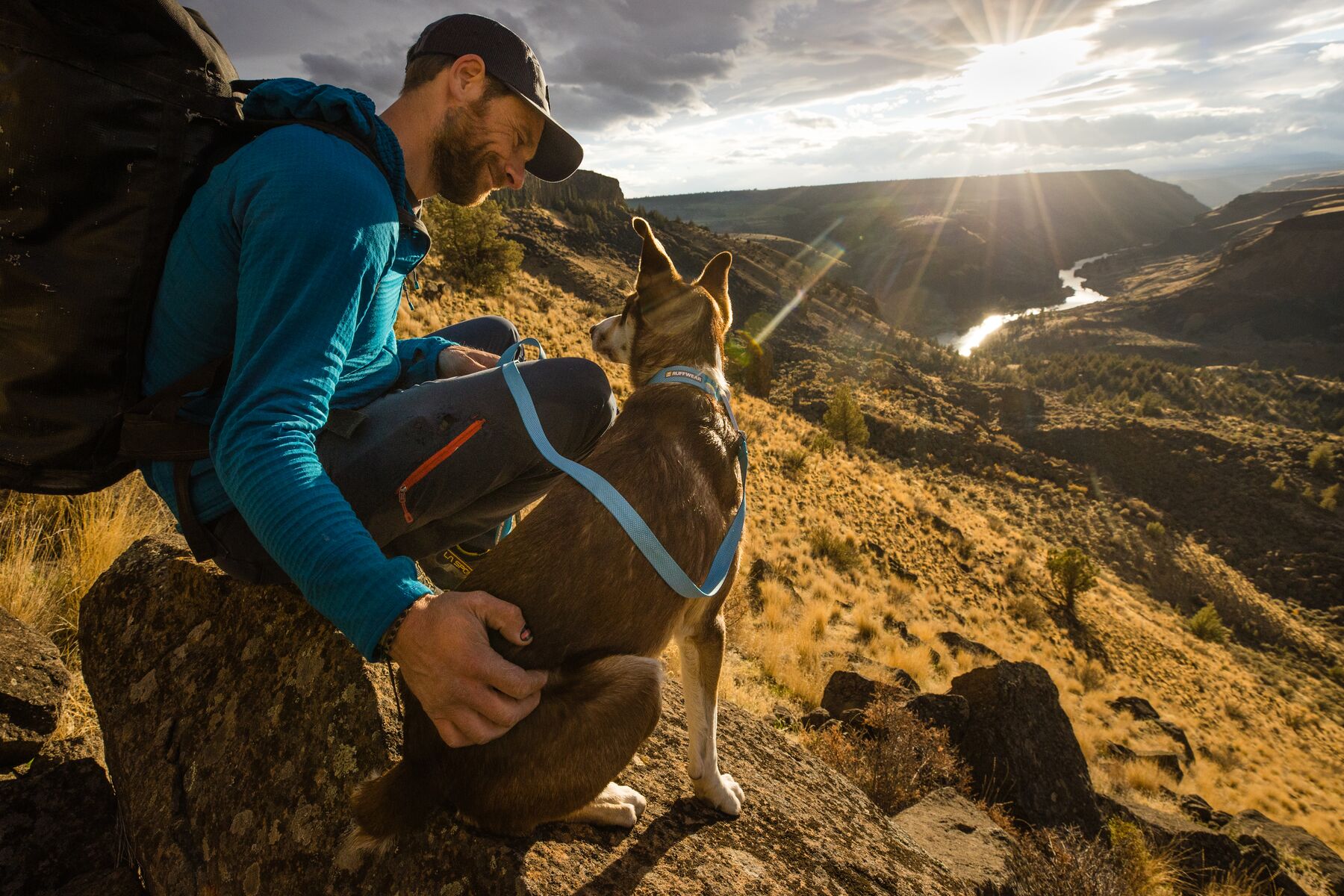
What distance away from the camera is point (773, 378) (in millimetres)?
60656

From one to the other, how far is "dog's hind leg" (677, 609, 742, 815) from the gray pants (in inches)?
43.4

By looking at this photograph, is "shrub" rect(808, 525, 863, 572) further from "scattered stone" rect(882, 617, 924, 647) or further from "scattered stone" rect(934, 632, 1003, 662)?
"scattered stone" rect(934, 632, 1003, 662)

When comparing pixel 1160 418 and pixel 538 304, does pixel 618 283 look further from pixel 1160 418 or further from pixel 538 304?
pixel 1160 418

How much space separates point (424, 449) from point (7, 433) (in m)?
1.18

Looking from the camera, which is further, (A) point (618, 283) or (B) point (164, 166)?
(A) point (618, 283)

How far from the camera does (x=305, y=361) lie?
5.34 feet

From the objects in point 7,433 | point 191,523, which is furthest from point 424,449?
point 7,433

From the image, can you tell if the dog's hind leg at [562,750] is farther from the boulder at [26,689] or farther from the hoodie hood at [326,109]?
the boulder at [26,689]

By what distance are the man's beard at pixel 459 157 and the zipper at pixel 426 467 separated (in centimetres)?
113

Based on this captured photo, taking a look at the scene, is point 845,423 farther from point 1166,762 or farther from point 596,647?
point 596,647

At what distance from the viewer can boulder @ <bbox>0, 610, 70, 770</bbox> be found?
2.49m

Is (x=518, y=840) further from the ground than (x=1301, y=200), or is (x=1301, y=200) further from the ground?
(x=1301, y=200)

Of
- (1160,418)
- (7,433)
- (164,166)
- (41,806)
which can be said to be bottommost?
(1160,418)

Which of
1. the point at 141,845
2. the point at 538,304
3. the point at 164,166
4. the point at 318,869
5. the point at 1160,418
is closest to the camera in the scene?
the point at 164,166
